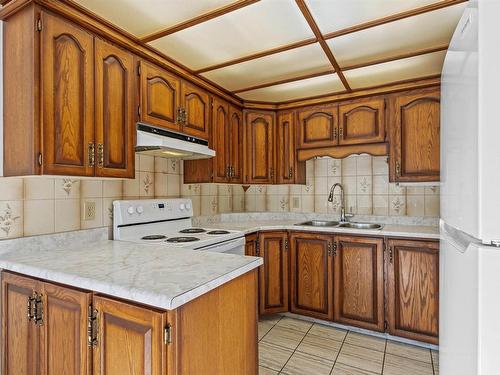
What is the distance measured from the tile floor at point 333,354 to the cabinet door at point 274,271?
0.19 m

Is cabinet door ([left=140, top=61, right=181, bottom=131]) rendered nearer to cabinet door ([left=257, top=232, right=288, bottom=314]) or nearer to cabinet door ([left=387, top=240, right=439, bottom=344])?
cabinet door ([left=257, top=232, right=288, bottom=314])

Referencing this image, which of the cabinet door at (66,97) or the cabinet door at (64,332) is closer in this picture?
the cabinet door at (64,332)

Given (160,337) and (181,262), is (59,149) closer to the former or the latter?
(181,262)

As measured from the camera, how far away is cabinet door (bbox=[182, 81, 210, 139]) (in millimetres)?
2201

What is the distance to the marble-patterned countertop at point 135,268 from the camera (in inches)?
36.9

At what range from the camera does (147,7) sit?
57.0 inches

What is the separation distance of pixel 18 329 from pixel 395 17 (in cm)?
244

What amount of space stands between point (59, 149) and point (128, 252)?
62 centimetres

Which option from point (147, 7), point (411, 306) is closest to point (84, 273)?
point (147, 7)

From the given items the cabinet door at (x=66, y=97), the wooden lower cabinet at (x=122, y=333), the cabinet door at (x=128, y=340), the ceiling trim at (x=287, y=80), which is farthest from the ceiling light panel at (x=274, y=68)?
the cabinet door at (x=128, y=340)

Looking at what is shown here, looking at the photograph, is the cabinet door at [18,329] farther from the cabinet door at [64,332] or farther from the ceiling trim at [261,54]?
the ceiling trim at [261,54]

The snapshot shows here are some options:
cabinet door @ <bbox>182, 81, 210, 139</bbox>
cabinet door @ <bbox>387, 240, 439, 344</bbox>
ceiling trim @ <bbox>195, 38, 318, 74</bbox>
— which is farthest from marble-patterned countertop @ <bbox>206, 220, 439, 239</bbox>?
ceiling trim @ <bbox>195, 38, 318, 74</bbox>

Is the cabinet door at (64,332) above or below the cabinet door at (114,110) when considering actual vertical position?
below

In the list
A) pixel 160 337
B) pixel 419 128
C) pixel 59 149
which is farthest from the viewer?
pixel 419 128
